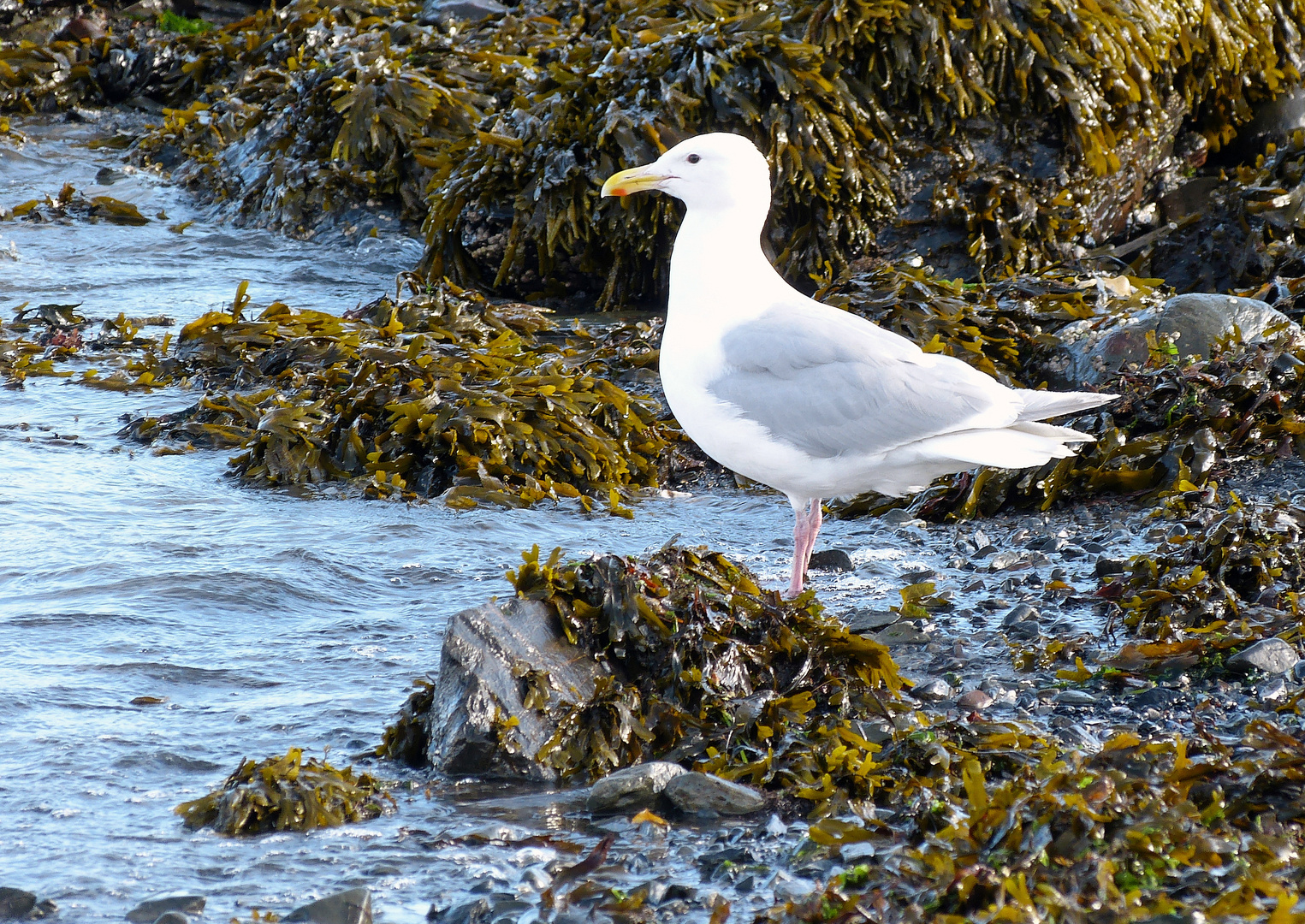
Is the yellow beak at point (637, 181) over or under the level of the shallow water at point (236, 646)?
over

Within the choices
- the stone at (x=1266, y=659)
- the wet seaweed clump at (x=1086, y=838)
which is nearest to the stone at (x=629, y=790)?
the wet seaweed clump at (x=1086, y=838)

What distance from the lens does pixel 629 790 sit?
9.98ft

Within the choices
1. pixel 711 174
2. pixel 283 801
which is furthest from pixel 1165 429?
pixel 283 801

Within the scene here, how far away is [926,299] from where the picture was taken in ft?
20.6

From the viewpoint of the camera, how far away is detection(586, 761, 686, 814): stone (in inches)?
119

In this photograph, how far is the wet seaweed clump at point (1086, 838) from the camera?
2434 mm

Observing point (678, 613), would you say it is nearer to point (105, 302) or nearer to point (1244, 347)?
point (1244, 347)

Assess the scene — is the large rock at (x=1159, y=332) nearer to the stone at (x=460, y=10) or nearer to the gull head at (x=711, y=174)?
the gull head at (x=711, y=174)

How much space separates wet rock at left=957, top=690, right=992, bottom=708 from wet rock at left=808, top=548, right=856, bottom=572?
47.2 inches

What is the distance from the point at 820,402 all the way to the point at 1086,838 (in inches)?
74.3

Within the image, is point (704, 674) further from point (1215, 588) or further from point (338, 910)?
point (1215, 588)

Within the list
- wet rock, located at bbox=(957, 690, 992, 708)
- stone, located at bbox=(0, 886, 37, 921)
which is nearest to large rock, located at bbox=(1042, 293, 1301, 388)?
wet rock, located at bbox=(957, 690, 992, 708)

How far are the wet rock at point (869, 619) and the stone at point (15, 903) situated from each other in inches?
92.8

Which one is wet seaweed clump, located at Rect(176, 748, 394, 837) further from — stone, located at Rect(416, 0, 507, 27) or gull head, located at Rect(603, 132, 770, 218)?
stone, located at Rect(416, 0, 507, 27)
